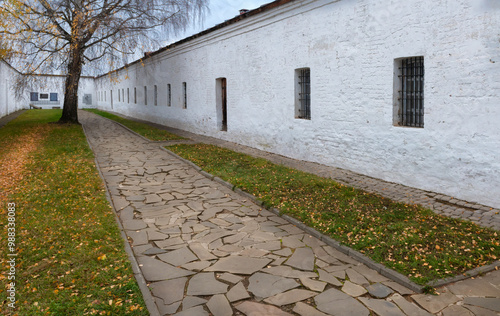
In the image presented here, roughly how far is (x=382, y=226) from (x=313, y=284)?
193 cm

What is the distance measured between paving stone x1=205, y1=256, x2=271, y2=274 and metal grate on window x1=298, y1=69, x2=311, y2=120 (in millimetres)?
6749

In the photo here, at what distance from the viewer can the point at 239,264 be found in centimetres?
456

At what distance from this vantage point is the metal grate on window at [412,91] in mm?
7801

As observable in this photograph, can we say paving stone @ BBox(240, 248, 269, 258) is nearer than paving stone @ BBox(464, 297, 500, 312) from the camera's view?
No

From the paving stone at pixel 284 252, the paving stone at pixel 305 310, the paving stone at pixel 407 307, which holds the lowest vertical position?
the paving stone at pixel 407 307

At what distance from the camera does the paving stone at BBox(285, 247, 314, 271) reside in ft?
14.8

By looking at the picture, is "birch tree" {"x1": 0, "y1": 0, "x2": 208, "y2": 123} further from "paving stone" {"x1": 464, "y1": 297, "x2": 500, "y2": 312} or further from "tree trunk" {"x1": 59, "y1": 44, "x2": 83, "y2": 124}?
"paving stone" {"x1": 464, "y1": 297, "x2": 500, "y2": 312}

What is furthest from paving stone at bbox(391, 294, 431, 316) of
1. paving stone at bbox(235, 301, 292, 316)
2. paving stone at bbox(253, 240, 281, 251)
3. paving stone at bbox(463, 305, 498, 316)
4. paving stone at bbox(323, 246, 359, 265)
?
paving stone at bbox(253, 240, 281, 251)

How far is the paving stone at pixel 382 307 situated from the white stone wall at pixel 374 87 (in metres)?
3.83

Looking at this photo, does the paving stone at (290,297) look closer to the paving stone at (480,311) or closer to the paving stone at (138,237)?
the paving stone at (480,311)

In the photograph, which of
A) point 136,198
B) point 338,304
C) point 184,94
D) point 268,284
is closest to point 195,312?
point 268,284

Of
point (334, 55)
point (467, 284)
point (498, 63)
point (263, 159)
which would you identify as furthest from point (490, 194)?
point (263, 159)

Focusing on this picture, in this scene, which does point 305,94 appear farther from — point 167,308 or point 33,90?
point 33,90

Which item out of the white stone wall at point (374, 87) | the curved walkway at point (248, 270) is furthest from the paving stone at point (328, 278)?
the white stone wall at point (374, 87)
